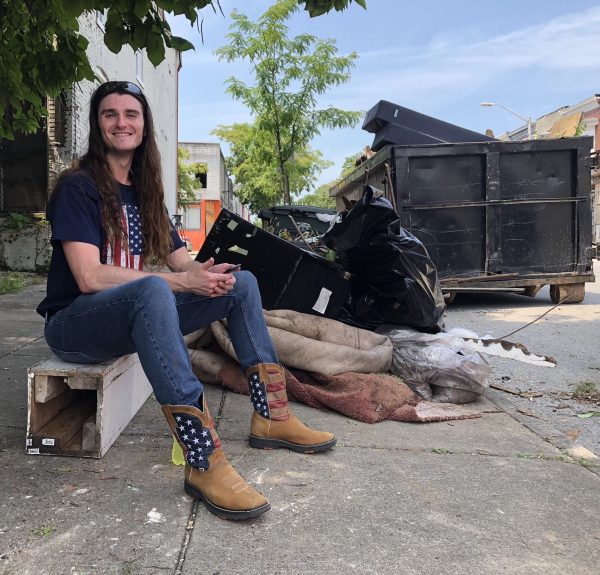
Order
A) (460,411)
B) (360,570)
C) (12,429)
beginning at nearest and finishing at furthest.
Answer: (360,570), (12,429), (460,411)

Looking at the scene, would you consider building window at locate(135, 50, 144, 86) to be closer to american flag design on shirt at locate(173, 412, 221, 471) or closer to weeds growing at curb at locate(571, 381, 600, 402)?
weeds growing at curb at locate(571, 381, 600, 402)

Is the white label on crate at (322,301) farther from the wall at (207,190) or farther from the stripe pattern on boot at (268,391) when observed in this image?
the wall at (207,190)

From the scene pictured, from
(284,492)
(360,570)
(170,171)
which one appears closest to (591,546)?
(360,570)

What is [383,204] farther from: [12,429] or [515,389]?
[12,429]

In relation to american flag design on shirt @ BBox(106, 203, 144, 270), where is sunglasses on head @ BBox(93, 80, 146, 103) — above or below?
above

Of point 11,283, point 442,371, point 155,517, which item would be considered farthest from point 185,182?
point 155,517

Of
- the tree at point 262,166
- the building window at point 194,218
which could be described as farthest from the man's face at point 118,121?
the building window at point 194,218

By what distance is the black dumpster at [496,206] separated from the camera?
743 cm

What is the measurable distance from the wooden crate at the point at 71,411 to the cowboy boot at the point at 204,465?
1.32 ft

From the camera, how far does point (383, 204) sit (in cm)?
402

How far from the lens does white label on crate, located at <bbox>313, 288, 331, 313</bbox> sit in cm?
396

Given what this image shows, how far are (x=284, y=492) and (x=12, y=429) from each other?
1.36m

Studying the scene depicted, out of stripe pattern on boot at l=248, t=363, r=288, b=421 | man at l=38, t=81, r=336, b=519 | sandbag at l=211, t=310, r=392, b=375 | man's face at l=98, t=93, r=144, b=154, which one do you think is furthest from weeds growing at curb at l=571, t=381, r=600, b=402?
man's face at l=98, t=93, r=144, b=154

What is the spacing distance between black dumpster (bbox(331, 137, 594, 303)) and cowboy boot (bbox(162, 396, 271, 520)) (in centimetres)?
581
